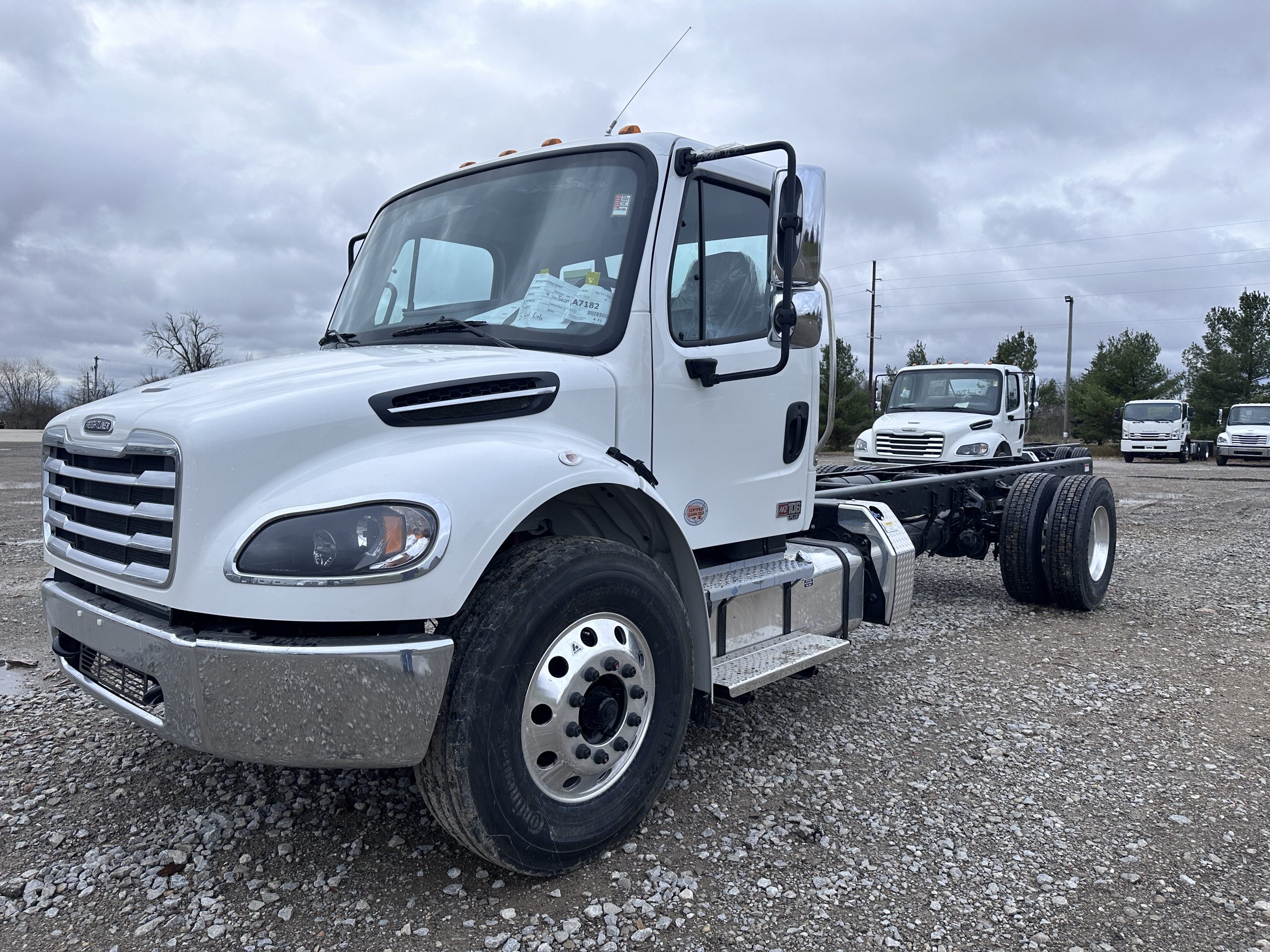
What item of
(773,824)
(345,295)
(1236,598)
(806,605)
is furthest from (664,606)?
(1236,598)

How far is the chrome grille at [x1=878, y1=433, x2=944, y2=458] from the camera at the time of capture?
14.8 m

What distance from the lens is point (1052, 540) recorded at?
22.0 ft

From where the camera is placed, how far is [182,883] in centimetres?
289

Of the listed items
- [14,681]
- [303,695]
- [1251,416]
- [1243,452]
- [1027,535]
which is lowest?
[14,681]

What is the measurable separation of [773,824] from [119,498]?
248cm

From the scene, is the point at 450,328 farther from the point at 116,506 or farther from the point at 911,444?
the point at 911,444

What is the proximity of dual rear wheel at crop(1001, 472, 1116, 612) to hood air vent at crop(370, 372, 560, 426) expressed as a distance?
487cm

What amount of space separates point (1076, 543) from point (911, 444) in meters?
8.62

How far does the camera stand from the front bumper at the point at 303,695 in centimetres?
242

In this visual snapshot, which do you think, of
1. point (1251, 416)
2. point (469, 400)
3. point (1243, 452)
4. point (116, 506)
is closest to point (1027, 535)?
point (469, 400)

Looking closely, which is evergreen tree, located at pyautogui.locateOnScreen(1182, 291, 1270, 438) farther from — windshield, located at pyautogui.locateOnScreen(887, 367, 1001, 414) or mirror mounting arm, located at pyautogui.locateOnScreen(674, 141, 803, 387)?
mirror mounting arm, located at pyautogui.locateOnScreen(674, 141, 803, 387)

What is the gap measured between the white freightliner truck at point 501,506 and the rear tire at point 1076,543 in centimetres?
301

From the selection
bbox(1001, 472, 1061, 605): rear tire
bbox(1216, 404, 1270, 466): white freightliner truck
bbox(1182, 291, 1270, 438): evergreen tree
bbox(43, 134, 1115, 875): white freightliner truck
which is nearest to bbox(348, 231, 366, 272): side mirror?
bbox(43, 134, 1115, 875): white freightliner truck

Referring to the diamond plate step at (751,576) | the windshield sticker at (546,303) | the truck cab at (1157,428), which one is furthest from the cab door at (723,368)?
the truck cab at (1157,428)
